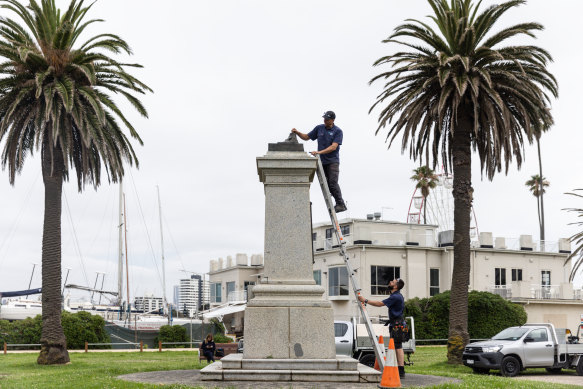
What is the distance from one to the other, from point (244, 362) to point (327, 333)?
1408mm

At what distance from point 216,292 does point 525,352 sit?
5102 centimetres

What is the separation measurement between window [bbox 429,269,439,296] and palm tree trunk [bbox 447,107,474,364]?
26071 millimetres

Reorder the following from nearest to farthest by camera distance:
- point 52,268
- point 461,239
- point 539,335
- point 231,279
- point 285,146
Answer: point 285,146, point 539,335, point 461,239, point 52,268, point 231,279

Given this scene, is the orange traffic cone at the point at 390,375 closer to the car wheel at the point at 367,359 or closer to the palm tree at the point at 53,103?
the car wheel at the point at 367,359

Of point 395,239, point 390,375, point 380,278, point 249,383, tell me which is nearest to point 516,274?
point 395,239

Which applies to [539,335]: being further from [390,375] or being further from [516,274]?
[516,274]

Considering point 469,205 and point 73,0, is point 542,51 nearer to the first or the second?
point 469,205

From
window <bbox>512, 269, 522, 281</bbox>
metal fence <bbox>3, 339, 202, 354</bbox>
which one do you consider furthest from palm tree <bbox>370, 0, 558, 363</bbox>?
window <bbox>512, 269, 522, 281</bbox>

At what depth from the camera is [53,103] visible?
2564 centimetres

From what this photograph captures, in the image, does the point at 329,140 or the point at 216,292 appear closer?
the point at 329,140

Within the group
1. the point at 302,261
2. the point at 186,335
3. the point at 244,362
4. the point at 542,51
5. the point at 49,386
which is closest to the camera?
the point at 244,362

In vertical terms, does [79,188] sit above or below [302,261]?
above

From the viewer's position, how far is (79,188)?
96.2ft

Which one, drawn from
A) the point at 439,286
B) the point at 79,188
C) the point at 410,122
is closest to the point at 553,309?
the point at 439,286
